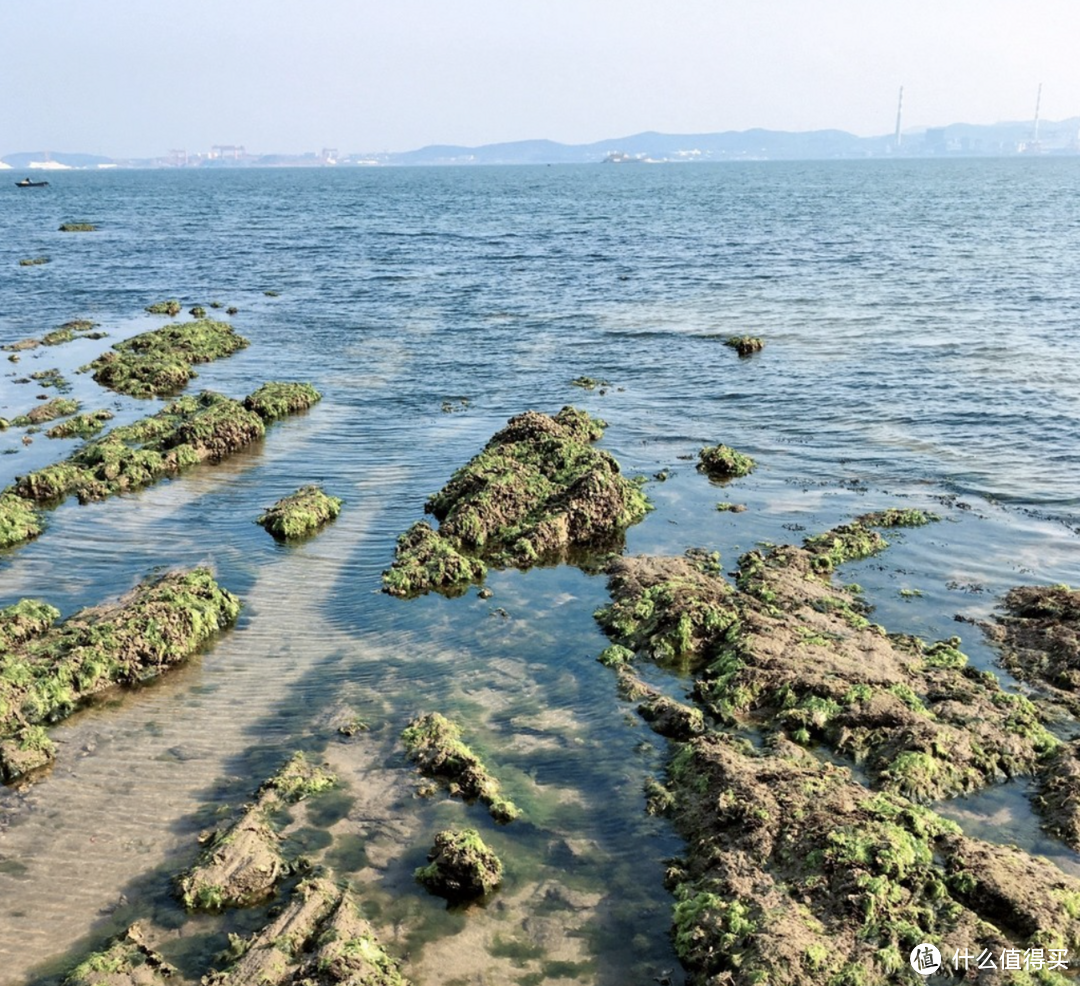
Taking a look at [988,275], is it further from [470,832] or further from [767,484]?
[470,832]

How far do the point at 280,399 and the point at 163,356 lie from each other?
7.65m

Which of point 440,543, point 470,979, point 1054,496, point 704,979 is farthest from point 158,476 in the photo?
point 1054,496

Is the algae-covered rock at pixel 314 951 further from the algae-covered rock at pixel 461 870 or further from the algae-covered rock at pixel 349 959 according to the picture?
the algae-covered rock at pixel 461 870

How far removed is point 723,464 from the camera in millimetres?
21516

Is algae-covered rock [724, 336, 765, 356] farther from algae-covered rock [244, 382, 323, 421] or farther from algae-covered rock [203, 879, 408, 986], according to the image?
algae-covered rock [203, 879, 408, 986]

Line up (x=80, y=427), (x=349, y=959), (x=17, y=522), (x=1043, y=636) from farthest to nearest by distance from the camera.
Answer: (x=80, y=427) < (x=17, y=522) < (x=1043, y=636) < (x=349, y=959)

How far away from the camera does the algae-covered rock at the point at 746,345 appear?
3322 cm

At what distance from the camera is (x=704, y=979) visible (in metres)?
8.25

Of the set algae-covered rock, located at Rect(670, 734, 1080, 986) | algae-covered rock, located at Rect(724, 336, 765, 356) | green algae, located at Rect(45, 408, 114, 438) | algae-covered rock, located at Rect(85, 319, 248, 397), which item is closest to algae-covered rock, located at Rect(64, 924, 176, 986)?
algae-covered rock, located at Rect(670, 734, 1080, 986)

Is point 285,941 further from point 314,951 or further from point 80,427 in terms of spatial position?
point 80,427

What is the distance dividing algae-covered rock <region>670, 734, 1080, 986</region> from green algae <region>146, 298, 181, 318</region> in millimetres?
37496

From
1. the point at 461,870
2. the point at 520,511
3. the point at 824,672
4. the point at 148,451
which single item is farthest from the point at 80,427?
the point at 824,672

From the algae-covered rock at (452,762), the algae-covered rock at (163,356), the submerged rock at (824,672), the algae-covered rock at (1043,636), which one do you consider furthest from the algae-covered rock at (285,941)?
the algae-covered rock at (163,356)

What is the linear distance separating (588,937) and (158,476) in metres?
16.1
